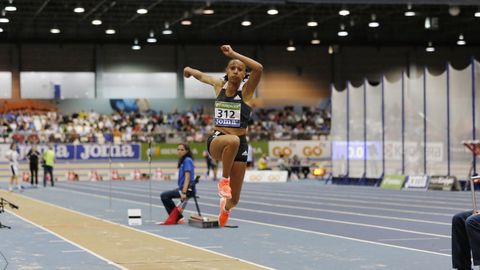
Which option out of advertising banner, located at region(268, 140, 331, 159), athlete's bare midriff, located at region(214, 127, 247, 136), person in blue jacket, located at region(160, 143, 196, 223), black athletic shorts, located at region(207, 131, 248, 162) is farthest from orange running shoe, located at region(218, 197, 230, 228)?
advertising banner, located at region(268, 140, 331, 159)

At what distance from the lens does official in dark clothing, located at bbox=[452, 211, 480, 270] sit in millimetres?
9906

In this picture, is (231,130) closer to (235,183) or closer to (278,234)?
(235,183)

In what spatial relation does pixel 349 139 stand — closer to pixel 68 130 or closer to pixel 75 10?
pixel 75 10

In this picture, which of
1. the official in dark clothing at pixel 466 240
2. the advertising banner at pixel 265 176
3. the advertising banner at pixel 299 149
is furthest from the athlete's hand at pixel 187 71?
the advertising banner at pixel 299 149

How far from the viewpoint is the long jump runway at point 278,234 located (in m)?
11.9

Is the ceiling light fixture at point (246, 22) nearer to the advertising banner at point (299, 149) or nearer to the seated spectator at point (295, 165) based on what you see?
the advertising banner at point (299, 149)

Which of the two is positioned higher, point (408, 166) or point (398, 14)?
point (398, 14)

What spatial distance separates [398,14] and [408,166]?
16.9 meters

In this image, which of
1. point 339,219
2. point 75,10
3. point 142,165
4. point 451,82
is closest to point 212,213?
point 339,219

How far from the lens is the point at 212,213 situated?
2230 centimetres

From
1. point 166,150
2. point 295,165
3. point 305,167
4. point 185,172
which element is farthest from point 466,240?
point 166,150

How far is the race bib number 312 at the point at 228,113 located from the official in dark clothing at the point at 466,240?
3555 mm

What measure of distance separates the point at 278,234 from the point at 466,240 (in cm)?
594

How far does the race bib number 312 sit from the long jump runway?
3817 mm
